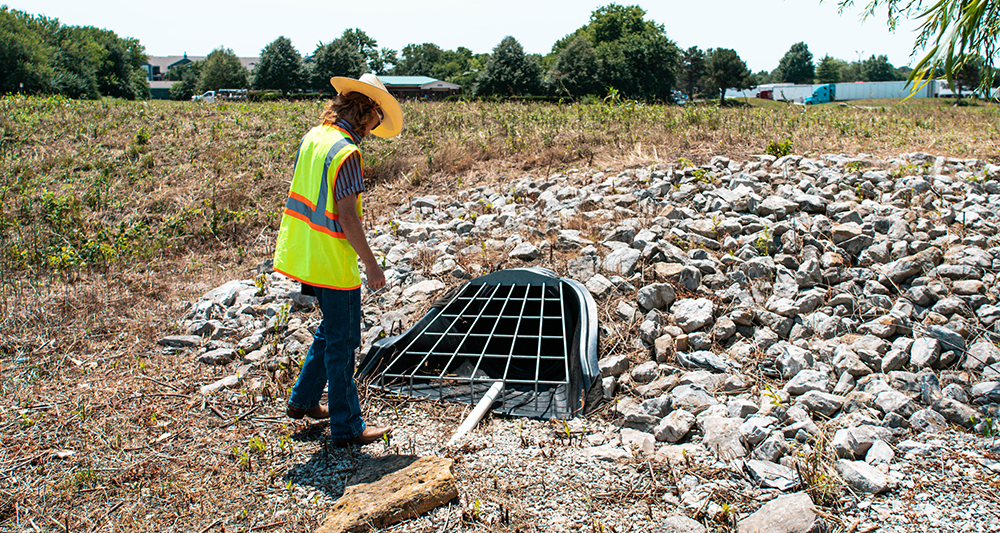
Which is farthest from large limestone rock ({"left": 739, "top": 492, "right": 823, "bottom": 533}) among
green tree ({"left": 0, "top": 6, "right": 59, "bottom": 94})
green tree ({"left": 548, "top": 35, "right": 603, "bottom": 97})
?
green tree ({"left": 0, "top": 6, "right": 59, "bottom": 94})

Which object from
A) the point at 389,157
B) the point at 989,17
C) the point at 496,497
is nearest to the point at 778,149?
the point at 989,17

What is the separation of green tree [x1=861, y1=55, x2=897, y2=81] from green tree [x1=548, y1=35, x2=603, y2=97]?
9108 cm

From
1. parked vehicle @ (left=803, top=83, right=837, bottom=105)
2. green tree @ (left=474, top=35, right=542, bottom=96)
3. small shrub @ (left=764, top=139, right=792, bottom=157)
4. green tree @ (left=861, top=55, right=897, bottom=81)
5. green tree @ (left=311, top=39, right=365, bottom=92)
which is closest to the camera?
small shrub @ (left=764, top=139, right=792, bottom=157)

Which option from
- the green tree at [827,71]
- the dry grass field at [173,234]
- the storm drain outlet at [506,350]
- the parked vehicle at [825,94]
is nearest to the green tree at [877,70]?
the green tree at [827,71]

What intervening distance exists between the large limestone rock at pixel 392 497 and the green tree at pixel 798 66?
114527mm

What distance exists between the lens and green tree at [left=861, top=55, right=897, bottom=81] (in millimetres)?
109250

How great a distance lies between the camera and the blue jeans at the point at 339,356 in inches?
107

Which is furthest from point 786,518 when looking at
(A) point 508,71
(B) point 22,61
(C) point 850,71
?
(C) point 850,71

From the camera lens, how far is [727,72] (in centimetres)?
4594

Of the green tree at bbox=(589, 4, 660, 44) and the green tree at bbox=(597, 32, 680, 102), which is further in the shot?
the green tree at bbox=(589, 4, 660, 44)

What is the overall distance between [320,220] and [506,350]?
1.93 m

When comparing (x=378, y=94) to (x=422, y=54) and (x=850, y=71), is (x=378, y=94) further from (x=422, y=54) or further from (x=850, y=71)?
(x=850, y=71)

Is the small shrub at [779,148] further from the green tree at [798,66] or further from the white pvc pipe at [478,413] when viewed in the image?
the green tree at [798,66]

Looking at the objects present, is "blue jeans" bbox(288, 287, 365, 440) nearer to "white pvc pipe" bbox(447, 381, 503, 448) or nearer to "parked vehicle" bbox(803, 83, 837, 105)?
"white pvc pipe" bbox(447, 381, 503, 448)
